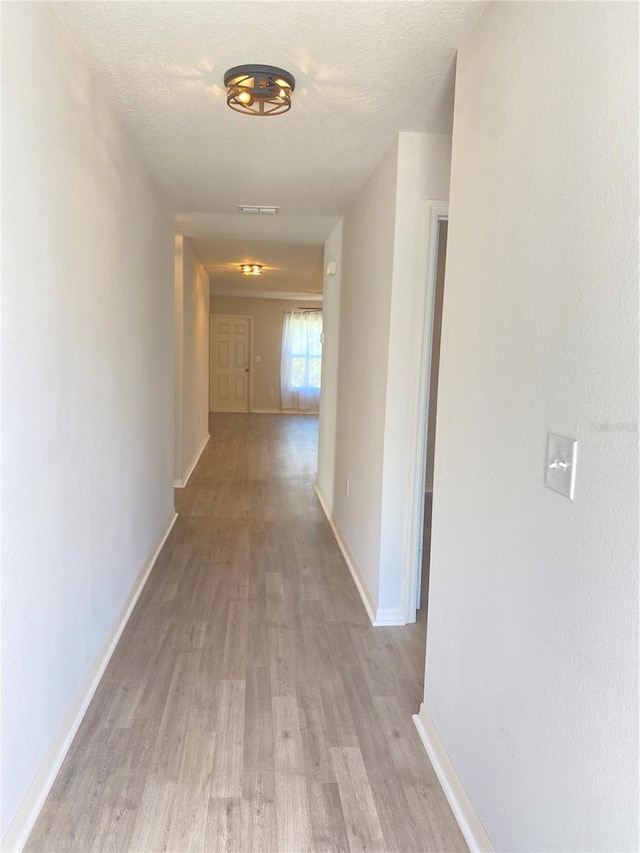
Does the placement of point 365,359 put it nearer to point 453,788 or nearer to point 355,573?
point 355,573

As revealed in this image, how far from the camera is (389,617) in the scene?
2.95 metres

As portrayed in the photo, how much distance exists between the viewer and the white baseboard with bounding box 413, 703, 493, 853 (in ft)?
5.13

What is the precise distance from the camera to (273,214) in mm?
4273

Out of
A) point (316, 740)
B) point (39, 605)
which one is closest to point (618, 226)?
point (39, 605)

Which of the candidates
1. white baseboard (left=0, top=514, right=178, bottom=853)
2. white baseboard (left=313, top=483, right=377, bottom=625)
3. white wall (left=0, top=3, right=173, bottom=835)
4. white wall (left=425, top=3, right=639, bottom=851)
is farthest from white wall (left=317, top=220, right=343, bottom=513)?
white wall (left=425, top=3, right=639, bottom=851)

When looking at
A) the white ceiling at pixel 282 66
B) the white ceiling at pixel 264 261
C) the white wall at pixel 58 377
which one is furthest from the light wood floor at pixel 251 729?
the white ceiling at pixel 264 261

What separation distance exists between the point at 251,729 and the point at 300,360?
10337 millimetres

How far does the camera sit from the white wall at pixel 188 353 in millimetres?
5418

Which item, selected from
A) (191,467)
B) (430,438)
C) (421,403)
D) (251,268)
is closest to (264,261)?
(251,268)

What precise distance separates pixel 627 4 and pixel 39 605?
1913 mm

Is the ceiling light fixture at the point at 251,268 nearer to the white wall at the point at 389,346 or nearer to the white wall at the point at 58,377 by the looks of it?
the white wall at the point at 389,346

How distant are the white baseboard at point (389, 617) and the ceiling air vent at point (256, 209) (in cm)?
272

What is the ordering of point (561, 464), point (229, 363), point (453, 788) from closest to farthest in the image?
point (561, 464), point (453, 788), point (229, 363)

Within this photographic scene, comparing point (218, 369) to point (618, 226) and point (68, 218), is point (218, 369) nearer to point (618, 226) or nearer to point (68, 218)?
point (68, 218)
